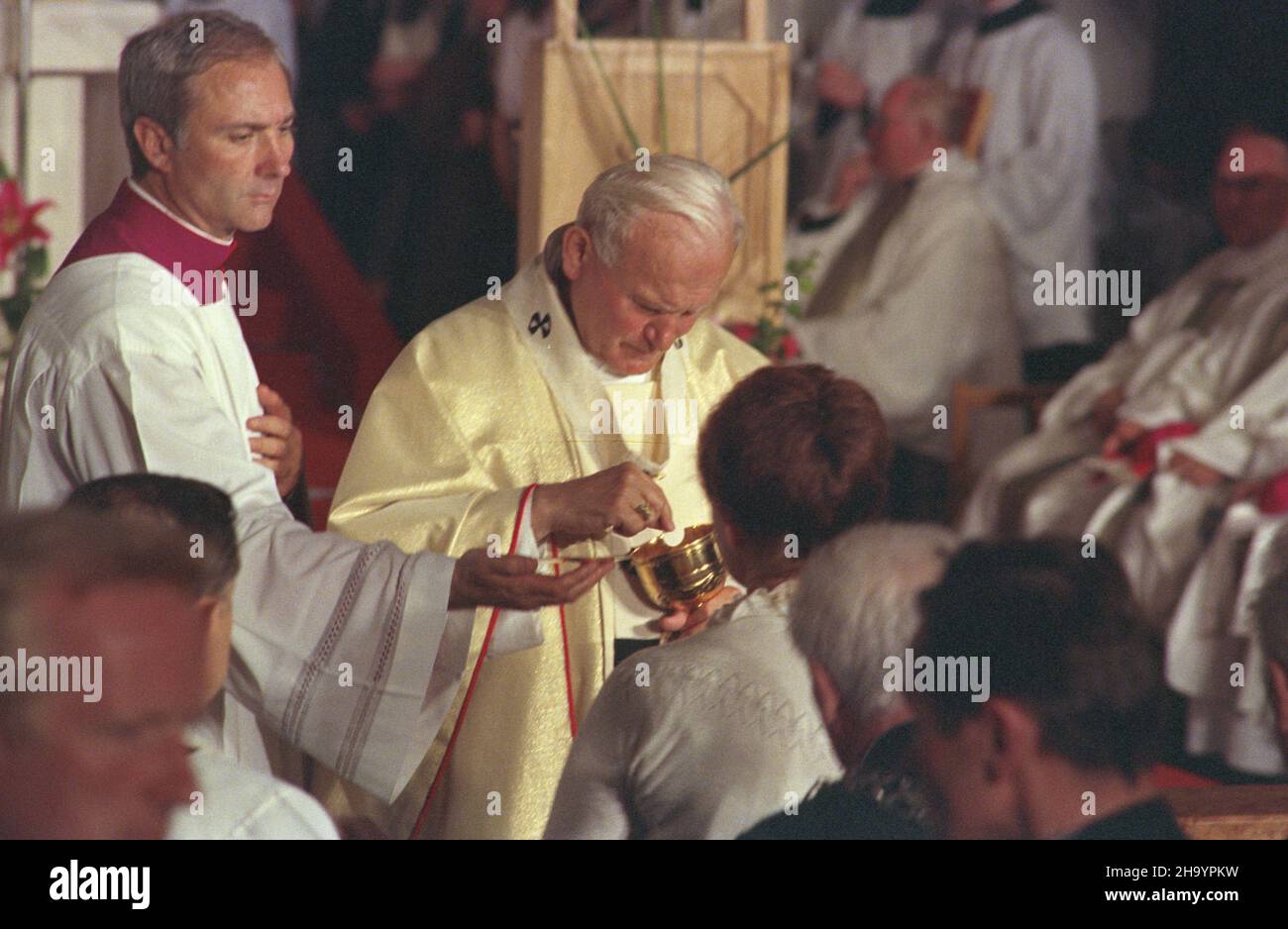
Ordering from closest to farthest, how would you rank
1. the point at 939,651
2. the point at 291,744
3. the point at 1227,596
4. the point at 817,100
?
the point at 939,651
the point at 291,744
the point at 1227,596
the point at 817,100

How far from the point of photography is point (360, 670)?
3676mm

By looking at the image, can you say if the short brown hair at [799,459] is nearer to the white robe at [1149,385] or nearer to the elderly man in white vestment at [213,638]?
the elderly man in white vestment at [213,638]

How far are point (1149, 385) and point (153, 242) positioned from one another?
3.64 m

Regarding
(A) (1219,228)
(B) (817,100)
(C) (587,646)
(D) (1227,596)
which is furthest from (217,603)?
(B) (817,100)

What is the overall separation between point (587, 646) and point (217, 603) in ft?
3.04

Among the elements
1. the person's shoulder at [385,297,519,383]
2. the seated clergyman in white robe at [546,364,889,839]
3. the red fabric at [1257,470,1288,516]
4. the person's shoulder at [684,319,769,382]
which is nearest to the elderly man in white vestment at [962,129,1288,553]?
the red fabric at [1257,470,1288,516]

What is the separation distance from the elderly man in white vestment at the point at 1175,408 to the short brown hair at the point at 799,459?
2.27 metres

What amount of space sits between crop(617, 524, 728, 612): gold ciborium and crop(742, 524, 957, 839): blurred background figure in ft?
1.65

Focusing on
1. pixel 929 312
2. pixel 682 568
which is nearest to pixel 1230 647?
pixel 929 312

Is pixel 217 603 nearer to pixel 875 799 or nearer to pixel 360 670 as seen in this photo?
pixel 360 670

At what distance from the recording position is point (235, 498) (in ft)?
11.8

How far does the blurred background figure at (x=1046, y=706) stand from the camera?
304 cm

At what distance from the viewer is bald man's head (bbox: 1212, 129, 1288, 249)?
6.51 m
